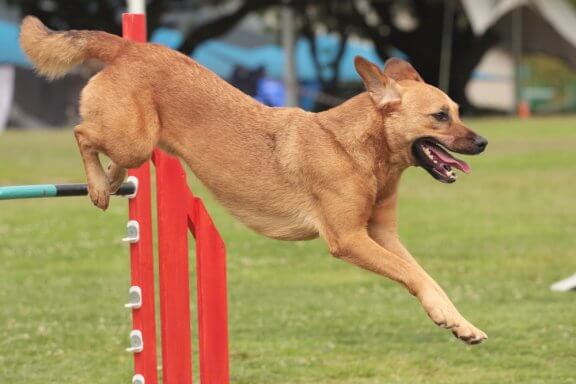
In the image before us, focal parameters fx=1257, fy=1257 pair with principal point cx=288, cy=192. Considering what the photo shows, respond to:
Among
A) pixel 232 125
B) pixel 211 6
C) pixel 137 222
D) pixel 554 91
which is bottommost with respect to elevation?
pixel 554 91

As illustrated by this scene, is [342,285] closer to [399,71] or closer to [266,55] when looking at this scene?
[399,71]

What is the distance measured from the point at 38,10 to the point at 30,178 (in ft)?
72.8

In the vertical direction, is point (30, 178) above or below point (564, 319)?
below

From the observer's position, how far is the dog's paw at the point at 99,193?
670cm

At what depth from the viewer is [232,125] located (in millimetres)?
6648

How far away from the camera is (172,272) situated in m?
6.96

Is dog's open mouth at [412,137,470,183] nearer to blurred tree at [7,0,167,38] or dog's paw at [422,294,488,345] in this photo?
dog's paw at [422,294,488,345]

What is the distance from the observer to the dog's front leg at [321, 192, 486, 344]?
6.12 metres

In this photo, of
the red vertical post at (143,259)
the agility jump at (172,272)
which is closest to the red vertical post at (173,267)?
the agility jump at (172,272)

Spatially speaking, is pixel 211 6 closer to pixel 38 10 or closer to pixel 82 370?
pixel 38 10

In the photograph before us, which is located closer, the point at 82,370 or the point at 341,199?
the point at 341,199

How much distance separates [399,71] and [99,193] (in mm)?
1727

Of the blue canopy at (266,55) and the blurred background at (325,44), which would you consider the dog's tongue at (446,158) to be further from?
the blue canopy at (266,55)

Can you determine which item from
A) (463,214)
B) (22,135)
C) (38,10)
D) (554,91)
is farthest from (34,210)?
(554,91)
